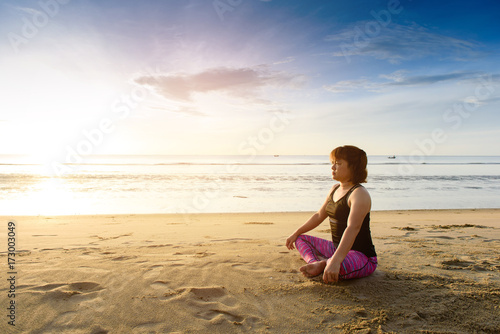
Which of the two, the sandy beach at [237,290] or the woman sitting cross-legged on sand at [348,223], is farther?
the woman sitting cross-legged on sand at [348,223]

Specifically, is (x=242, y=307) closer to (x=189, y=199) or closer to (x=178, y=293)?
(x=178, y=293)

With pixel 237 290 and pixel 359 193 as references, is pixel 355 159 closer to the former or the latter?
pixel 359 193

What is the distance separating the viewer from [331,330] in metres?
2.49

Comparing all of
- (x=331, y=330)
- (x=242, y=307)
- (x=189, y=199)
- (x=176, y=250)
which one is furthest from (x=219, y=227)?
(x=189, y=199)

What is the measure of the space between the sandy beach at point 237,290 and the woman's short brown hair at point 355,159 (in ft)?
3.89

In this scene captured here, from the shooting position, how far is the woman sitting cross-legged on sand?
10.3 feet

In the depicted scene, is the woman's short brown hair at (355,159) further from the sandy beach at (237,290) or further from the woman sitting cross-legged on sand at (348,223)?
the sandy beach at (237,290)

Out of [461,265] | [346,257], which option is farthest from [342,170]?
[461,265]

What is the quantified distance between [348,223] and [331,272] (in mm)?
545

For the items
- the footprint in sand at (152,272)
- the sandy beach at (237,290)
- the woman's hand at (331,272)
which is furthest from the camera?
the footprint in sand at (152,272)

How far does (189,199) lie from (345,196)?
11.2 metres

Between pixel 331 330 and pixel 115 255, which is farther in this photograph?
pixel 115 255

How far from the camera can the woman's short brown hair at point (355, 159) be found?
341 centimetres

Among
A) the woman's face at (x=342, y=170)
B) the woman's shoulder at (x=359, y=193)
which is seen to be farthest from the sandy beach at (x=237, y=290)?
the woman's face at (x=342, y=170)
